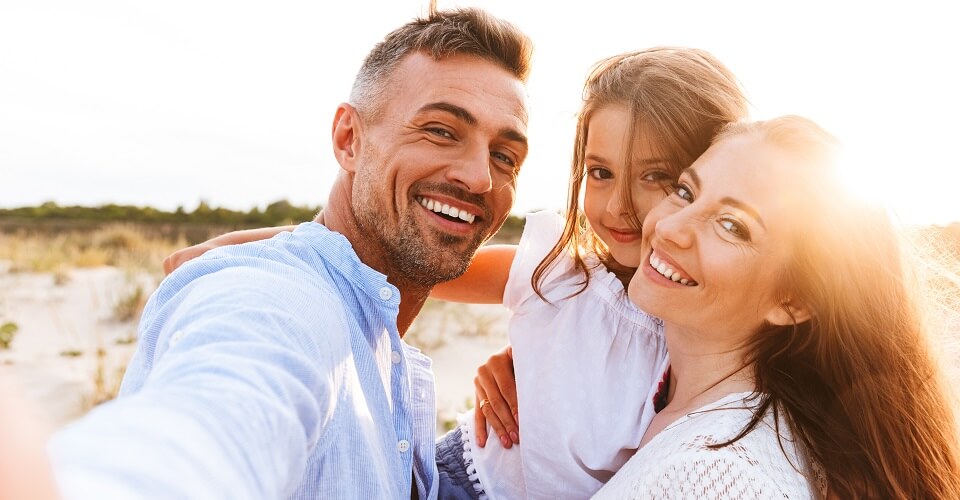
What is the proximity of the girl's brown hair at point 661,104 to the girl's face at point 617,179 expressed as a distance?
0.10 feet

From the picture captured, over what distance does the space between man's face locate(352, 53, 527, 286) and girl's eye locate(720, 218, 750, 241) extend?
3.19 ft

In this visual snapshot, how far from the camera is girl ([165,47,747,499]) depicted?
252cm

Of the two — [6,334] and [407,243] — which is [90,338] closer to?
[6,334]

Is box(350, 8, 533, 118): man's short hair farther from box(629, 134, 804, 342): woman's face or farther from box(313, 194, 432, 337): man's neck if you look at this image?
box(629, 134, 804, 342): woman's face

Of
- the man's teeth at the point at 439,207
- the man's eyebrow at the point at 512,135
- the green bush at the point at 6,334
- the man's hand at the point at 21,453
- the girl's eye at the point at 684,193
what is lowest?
the green bush at the point at 6,334

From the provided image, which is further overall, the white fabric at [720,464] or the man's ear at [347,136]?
the man's ear at [347,136]

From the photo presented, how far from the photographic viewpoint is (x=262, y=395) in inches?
43.8

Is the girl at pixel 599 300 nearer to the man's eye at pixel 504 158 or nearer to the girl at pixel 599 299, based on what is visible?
the girl at pixel 599 299

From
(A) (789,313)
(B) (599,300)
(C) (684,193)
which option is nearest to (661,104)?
(C) (684,193)

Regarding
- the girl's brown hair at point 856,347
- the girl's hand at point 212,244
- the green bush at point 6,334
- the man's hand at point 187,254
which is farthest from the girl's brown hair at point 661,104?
the green bush at point 6,334

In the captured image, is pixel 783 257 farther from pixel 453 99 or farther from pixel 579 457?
pixel 453 99

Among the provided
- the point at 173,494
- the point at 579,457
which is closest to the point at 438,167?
the point at 579,457

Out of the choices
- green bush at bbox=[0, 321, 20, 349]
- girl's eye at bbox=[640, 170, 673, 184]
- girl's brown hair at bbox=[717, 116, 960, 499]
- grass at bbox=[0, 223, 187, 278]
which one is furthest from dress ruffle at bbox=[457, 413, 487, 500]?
grass at bbox=[0, 223, 187, 278]

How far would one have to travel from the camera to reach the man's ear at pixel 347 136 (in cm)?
→ 287
